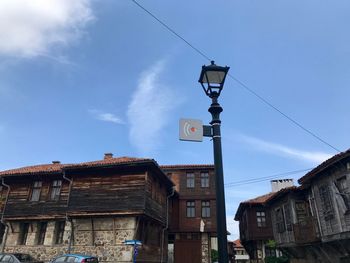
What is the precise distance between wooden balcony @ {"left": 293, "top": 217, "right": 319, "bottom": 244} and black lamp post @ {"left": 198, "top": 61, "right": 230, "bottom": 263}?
51.4 ft

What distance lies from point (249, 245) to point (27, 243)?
73.8 feet

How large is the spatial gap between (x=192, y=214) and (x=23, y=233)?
562 inches

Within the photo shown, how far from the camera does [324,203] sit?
1644 centimetres

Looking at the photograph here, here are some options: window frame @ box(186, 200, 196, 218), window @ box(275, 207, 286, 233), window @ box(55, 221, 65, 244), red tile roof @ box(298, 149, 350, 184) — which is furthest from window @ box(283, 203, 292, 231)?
window @ box(55, 221, 65, 244)

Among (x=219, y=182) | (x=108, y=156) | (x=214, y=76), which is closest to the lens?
(x=219, y=182)

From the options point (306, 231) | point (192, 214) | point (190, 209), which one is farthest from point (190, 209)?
point (306, 231)

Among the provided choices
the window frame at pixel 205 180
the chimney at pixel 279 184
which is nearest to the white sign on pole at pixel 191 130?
the window frame at pixel 205 180

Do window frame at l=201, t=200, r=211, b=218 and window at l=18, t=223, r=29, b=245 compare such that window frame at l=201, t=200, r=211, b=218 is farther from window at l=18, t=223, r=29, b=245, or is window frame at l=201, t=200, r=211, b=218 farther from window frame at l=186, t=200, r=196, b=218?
window at l=18, t=223, r=29, b=245

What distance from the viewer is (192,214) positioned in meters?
29.0

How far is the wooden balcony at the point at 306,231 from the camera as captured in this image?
17484 mm

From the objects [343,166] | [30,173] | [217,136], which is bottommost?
[217,136]

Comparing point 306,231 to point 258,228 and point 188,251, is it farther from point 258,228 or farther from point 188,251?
point 258,228

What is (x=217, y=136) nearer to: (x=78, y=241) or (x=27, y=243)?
(x=78, y=241)

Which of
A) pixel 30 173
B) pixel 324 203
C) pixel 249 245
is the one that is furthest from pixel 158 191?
pixel 249 245
